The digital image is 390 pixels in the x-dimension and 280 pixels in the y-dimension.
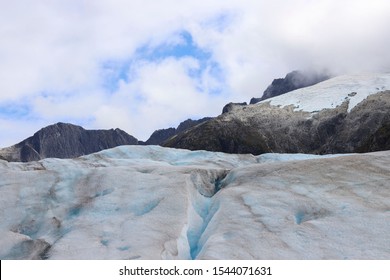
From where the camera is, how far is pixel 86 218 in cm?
2086

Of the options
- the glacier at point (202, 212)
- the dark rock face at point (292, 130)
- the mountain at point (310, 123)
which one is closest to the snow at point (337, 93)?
the mountain at point (310, 123)

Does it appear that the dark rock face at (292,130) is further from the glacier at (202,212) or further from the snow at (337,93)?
the glacier at (202,212)

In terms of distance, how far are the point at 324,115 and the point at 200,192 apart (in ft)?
472

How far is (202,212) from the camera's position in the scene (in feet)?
72.0

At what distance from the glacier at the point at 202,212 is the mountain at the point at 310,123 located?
410ft

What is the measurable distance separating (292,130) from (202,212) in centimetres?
14422

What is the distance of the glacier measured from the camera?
1733 cm

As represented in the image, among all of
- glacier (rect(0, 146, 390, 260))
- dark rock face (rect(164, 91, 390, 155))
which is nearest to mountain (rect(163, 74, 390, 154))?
dark rock face (rect(164, 91, 390, 155))

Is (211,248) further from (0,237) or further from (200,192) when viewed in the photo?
(0,237)

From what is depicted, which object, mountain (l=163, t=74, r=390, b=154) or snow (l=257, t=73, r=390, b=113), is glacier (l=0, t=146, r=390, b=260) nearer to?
mountain (l=163, t=74, r=390, b=154)

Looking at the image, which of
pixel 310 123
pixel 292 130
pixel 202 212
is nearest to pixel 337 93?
pixel 310 123

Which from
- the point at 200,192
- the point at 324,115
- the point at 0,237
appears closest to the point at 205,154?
the point at 200,192

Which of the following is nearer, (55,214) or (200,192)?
(55,214)

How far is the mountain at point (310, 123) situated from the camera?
150m
